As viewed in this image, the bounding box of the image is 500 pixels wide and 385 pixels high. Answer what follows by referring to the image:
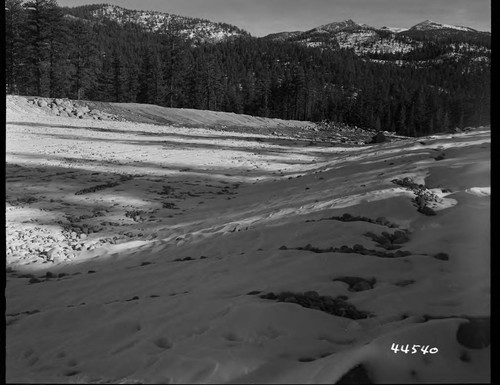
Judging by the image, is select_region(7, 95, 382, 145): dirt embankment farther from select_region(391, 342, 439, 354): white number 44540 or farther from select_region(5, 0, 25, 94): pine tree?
select_region(391, 342, 439, 354): white number 44540

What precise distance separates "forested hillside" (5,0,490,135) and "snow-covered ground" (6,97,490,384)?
17.6m

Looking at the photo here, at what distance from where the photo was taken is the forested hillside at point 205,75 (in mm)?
38250

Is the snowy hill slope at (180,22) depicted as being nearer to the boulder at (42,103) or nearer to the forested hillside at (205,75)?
the forested hillside at (205,75)

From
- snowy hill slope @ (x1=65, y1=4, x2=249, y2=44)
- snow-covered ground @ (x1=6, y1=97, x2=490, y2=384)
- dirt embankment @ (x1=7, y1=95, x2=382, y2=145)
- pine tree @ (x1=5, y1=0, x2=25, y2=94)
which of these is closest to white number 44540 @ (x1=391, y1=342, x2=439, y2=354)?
snow-covered ground @ (x1=6, y1=97, x2=490, y2=384)

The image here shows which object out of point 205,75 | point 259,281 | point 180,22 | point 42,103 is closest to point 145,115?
point 42,103

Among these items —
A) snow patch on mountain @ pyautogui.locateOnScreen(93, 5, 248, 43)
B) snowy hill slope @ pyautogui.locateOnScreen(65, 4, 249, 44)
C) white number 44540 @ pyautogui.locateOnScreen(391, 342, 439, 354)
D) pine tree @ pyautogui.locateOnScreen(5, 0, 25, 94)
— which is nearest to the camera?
white number 44540 @ pyautogui.locateOnScreen(391, 342, 439, 354)

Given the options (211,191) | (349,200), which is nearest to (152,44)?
(211,191)

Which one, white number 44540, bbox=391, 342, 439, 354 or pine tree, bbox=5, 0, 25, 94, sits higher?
pine tree, bbox=5, 0, 25, 94

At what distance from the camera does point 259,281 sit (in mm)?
4531

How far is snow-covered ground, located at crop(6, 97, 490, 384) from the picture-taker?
2521mm

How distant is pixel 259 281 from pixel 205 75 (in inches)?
2440

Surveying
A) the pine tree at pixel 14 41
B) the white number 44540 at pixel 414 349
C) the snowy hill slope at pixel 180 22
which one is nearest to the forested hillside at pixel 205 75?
the pine tree at pixel 14 41

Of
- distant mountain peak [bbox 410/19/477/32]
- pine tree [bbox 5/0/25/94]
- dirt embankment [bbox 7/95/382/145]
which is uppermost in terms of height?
pine tree [bbox 5/0/25/94]

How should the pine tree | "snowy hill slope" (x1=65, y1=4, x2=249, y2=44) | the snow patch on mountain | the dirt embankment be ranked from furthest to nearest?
the pine tree, the dirt embankment, the snow patch on mountain, "snowy hill slope" (x1=65, y1=4, x2=249, y2=44)
